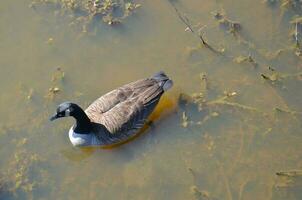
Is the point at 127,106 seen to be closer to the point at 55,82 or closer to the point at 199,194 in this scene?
the point at 55,82

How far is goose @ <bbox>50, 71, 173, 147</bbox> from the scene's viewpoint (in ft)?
28.3

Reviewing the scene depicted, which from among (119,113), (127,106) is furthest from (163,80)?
(119,113)

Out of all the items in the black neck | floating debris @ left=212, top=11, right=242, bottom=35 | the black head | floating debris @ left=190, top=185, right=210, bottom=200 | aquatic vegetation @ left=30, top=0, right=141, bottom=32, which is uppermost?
aquatic vegetation @ left=30, top=0, right=141, bottom=32

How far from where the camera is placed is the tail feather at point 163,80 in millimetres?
8910

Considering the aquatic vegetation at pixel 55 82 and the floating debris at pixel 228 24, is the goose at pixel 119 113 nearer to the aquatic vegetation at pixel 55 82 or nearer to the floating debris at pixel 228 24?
the aquatic vegetation at pixel 55 82

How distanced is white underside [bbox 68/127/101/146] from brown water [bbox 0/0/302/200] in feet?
0.59

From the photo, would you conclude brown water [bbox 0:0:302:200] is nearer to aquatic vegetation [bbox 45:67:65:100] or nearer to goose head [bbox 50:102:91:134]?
aquatic vegetation [bbox 45:67:65:100]

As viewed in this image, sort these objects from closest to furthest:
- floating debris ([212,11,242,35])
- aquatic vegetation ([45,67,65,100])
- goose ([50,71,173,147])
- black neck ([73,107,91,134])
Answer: black neck ([73,107,91,134])
goose ([50,71,173,147])
aquatic vegetation ([45,67,65,100])
floating debris ([212,11,242,35])

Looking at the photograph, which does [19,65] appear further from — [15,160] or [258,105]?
[258,105]

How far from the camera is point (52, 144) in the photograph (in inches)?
348

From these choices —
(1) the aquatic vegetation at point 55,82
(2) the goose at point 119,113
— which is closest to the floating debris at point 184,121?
(2) the goose at point 119,113

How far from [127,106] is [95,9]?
229 cm

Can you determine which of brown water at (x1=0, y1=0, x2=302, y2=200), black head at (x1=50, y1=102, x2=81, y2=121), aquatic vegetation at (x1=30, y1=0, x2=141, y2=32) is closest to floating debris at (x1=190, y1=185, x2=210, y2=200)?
brown water at (x1=0, y1=0, x2=302, y2=200)

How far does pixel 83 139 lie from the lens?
8680 mm
